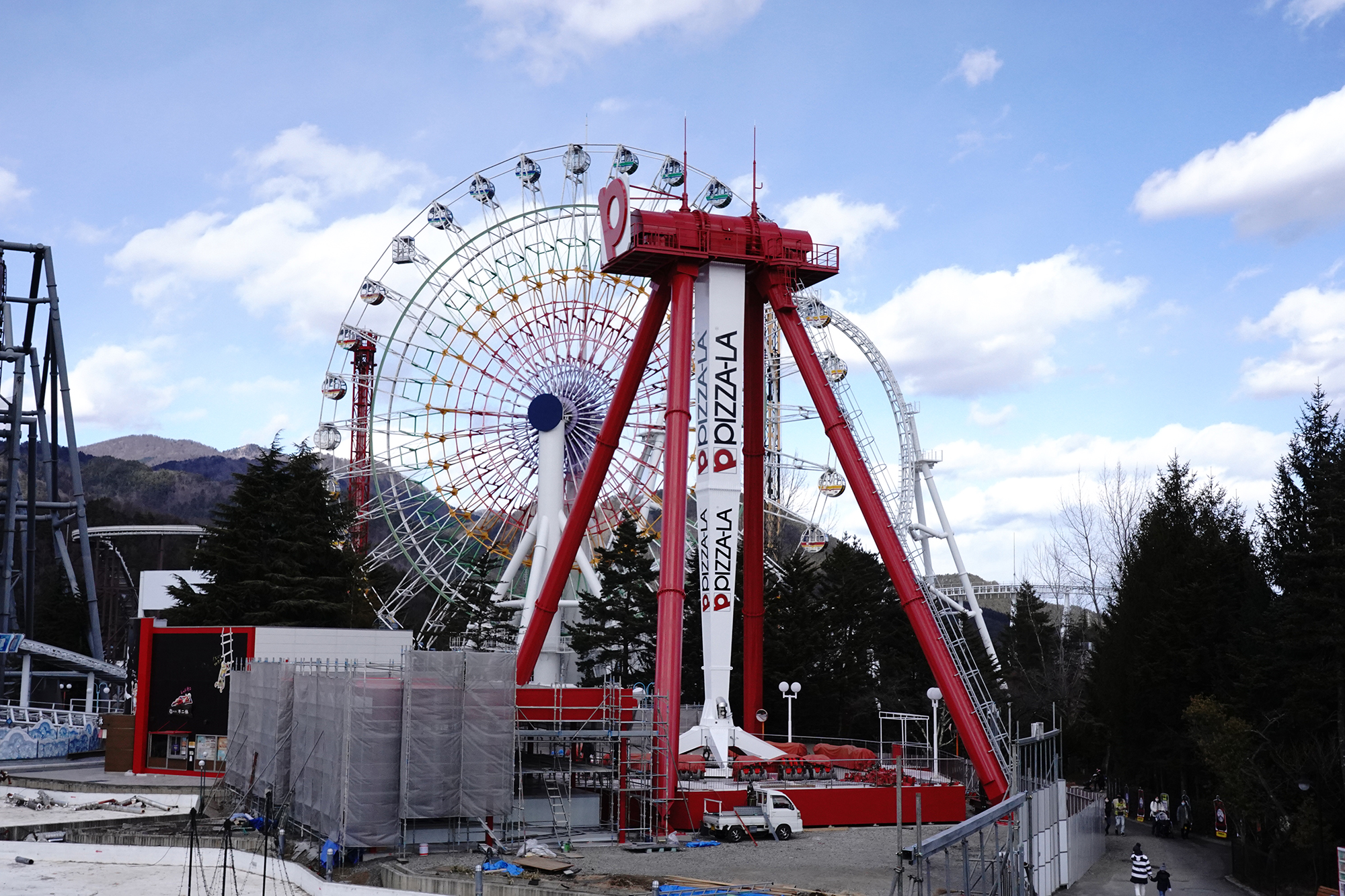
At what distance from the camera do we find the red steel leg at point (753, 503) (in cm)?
3784

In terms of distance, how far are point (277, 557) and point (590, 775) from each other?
79.8 feet

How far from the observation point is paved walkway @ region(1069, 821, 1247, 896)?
27.5m

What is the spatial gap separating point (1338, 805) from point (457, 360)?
3430 centimetres

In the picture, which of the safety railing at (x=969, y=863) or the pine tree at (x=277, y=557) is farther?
the pine tree at (x=277, y=557)

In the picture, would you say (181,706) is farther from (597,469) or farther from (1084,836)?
(1084,836)

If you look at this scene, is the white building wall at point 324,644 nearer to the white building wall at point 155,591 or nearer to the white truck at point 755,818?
the white truck at point 755,818

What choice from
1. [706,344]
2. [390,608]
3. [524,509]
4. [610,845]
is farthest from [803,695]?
[610,845]

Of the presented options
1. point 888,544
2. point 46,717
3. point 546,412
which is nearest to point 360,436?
point 546,412

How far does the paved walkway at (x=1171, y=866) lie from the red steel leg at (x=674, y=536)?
9.28 meters

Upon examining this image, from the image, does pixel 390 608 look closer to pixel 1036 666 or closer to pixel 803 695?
pixel 803 695

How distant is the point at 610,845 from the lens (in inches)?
1123

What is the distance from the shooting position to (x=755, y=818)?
3023cm

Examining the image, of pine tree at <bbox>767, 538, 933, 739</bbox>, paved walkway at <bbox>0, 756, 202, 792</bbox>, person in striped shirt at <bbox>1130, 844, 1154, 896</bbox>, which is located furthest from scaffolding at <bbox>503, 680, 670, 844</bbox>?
pine tree at <bbox>767, 538, 933, 739</bbox>

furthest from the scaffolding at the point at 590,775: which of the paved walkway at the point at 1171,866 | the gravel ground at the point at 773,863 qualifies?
the paved walkway at the point at 1171,866
